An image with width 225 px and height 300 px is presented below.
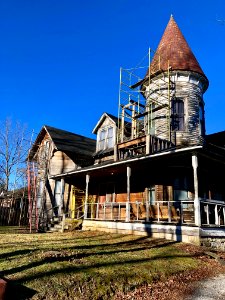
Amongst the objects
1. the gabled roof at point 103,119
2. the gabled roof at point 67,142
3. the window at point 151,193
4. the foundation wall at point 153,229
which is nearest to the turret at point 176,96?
the gabled roof at point 103,119

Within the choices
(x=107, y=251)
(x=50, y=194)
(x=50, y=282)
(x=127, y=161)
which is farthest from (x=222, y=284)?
(x=50, y=194)

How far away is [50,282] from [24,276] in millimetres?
672

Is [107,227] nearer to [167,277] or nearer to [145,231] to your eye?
[145,231]

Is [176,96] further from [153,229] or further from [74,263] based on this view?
[74,263]

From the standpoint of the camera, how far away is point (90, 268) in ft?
23.9

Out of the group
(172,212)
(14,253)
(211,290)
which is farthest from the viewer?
(172,212)

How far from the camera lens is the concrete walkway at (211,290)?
21.2 feet

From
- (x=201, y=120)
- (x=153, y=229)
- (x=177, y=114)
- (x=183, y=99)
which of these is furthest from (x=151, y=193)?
(x=183, y=99)

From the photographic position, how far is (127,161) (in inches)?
617

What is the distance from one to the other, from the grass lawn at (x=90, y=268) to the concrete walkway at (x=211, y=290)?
34.9 inches

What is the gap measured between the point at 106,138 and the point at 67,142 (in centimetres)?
499

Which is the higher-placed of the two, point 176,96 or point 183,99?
point 176,96

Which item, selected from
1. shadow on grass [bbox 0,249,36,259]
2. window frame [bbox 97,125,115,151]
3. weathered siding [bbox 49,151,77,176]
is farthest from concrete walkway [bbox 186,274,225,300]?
weathered siding [bbox 49,151,77,176]

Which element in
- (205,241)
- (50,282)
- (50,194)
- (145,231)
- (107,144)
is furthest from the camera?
(50,194)
